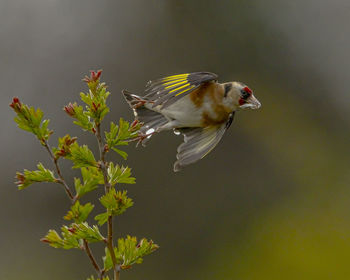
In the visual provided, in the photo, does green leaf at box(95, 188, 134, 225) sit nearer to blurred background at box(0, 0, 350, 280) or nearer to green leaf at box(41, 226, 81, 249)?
green leaf at box(41, 226, 81, 249)

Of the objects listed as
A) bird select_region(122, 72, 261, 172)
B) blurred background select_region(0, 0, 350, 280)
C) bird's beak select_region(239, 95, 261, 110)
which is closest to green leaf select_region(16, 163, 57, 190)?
bird select_region(122, 72, 261, 172)

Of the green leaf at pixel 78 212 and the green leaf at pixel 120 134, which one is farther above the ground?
the green leaf at pixel 120 134

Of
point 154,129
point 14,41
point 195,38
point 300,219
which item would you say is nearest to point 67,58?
point 14,41

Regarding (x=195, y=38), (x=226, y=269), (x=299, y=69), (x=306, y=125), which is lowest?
(x=226, y=269)

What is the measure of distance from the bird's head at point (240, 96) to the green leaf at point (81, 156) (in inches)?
41.8

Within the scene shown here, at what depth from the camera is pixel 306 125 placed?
684cm

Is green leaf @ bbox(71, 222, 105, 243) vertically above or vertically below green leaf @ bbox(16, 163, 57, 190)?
below

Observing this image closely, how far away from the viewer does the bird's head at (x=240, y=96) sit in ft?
6.52

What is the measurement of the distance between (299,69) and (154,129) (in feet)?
20.1

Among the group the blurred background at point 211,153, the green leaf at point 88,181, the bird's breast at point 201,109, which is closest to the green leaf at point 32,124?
the green leaf at point 88,181

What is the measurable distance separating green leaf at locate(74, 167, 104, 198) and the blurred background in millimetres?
4095

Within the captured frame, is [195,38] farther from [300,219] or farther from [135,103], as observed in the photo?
[135,103]

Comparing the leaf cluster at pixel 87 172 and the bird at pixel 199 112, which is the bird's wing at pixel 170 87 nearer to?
the bird at pixel 199 112

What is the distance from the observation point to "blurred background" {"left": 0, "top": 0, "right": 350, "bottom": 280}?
549cm
